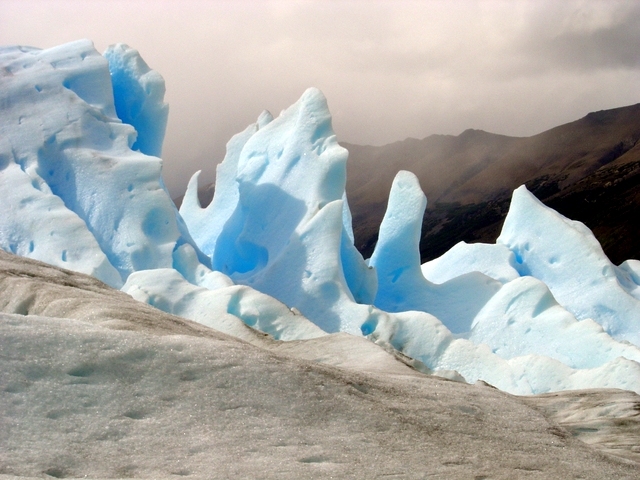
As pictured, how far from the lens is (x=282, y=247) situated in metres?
14.0

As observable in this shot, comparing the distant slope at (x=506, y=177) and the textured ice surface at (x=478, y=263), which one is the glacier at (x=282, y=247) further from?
the distant slope at (x=506, y=177)

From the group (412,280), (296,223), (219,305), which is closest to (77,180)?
(296,223)

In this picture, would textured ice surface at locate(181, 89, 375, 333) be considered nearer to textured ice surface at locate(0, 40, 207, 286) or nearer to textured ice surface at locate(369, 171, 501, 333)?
textured ice surface at locate(369, 171, 501, 333)

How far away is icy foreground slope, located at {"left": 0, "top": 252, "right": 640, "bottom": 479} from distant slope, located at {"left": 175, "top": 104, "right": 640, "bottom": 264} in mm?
64271

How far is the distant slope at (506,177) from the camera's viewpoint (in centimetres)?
7552

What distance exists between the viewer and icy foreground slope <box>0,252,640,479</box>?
142 inches

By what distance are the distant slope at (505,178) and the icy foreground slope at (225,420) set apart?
64271 mm

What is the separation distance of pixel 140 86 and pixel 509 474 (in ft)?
44.9

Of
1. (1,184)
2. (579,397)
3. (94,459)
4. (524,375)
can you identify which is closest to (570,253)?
(524,375)

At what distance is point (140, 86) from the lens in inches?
617

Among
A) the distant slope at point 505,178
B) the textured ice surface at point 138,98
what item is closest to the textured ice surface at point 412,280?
the textured ice surface at point 138,98

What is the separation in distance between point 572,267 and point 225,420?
13764mm

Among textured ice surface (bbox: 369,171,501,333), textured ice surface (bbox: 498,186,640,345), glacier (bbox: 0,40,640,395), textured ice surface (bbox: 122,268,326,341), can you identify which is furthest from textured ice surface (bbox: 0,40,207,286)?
Answer: textured ice surface (bbox: 498,186,640,345)

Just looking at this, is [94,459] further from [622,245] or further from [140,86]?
[622,245]
